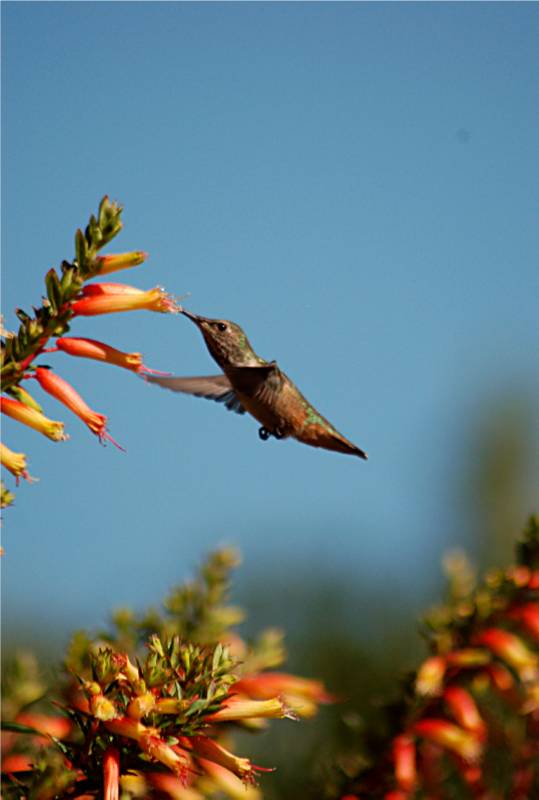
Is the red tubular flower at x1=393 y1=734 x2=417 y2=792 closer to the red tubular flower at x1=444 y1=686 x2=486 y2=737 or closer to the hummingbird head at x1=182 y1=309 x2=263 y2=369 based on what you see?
the red tubular flower at x1=444 y1=686 x2=486 y2=737

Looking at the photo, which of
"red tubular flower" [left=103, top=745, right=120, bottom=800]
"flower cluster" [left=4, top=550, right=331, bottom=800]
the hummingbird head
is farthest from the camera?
the hummingbird head

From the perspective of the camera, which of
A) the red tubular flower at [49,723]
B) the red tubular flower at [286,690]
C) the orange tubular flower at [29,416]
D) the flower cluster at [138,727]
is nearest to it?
the flower cluster at [138,727]

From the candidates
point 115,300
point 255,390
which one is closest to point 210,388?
point 255,390

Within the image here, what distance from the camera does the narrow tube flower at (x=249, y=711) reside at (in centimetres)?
266

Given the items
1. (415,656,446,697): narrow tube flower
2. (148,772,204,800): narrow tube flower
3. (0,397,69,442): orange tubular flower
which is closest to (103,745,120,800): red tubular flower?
(148,772,204,800): narrow tube flower

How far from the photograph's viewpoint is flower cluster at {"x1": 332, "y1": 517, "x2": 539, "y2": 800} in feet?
11.0

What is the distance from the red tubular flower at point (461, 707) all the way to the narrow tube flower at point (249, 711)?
2.67 feet

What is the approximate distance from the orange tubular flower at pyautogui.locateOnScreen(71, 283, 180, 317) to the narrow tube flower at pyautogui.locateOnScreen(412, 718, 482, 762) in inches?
62.0

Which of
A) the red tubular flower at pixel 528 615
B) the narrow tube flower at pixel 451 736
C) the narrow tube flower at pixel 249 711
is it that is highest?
the red tubular flower at pixel 528 615

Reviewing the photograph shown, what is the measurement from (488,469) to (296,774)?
29.1ft

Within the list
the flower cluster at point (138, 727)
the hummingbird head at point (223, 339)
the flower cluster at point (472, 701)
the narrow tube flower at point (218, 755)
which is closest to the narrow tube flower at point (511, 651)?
the flower cluster at point (472, 701)

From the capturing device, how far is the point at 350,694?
398 cm

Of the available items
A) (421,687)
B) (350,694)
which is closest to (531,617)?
(421,687)

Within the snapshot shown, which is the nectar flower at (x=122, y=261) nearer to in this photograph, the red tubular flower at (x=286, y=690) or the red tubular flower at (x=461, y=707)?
the red tubular flower at (x=286, y=690)
